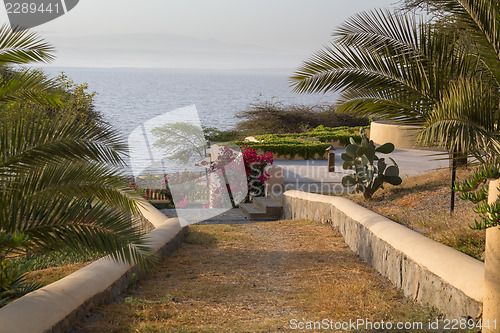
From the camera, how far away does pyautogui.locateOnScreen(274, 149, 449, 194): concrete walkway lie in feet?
38.3

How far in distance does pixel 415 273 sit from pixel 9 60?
16.6ft

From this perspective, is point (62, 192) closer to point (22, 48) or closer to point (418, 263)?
point (22, 48)

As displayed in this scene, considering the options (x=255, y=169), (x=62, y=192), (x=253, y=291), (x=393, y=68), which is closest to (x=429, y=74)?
(x=393, y=68)

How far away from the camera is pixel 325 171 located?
535 inches

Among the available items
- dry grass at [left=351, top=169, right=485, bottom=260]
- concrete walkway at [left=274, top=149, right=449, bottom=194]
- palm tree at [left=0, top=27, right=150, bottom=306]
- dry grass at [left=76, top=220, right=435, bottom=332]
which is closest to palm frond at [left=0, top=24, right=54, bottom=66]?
palm tree at [left=0, top=27, right=150, bottom=306]

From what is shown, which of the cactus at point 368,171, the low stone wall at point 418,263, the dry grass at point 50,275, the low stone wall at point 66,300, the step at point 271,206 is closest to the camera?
the low stone wall at point 66,300

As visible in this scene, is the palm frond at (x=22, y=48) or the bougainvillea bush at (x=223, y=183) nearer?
the palm frond at (x=22, y=48)

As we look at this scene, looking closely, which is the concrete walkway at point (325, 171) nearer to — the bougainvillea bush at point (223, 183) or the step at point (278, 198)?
the step at point (278, 198)

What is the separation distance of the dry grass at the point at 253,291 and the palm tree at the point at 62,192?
559mm

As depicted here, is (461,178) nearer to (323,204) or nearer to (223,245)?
(323,204)

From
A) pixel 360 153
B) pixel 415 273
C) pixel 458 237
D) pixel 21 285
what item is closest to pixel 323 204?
pixel 360 153

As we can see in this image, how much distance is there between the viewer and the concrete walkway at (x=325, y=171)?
11684 millimetres

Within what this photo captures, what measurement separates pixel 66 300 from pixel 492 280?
3.06m

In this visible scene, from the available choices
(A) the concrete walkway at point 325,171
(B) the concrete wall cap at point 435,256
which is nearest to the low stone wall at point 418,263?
(B) the concrete wall cap at point 435,256
